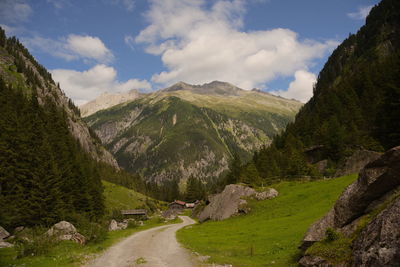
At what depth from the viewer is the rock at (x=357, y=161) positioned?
48.3m

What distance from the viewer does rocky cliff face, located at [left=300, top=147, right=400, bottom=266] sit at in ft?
33.4

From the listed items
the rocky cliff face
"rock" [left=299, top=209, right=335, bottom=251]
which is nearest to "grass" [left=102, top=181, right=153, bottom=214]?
"rock" [left=299, top=209, right=335, bottom=251]

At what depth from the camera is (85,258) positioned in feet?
75.2

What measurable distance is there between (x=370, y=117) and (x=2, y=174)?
95.2 meters

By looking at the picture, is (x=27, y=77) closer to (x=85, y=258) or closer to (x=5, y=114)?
(x=5, y=114)

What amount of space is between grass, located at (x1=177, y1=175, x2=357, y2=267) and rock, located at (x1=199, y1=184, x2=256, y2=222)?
3090mm

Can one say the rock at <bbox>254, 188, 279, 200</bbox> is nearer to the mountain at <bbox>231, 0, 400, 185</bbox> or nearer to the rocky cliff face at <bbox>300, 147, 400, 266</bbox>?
the mountain at <bbox>231, 0, 400, 185</bbox>

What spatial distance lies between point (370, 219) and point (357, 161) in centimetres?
4401

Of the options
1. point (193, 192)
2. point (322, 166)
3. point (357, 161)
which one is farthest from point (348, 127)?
point (193, 192)

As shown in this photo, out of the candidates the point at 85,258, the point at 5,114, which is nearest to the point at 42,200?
the point at 5,114

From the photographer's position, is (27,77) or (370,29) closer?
(370,29)

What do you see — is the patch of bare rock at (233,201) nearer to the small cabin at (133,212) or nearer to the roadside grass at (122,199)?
the small cabin at (133,212)

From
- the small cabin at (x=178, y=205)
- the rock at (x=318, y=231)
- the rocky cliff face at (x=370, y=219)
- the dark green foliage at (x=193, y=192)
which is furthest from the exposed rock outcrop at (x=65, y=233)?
the small cabin at (x=178, y=205)

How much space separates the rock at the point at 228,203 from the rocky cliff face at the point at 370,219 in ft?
131
